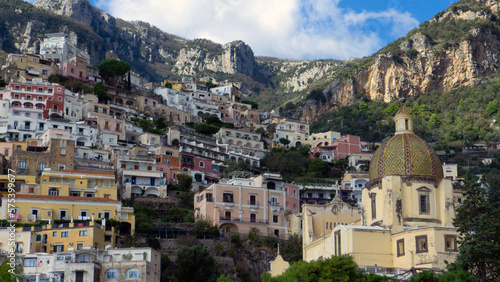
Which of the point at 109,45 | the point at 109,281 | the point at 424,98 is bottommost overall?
the point at 109,281

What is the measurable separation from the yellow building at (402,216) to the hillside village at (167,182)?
3.1 inches

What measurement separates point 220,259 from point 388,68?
239ft

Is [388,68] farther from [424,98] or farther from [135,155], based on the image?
[135,155]

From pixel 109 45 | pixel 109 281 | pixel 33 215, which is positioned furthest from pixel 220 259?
pixel 109 45

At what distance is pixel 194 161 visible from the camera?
78.1 meters

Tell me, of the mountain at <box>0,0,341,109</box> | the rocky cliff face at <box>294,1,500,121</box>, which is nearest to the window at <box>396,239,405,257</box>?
the rocky cliff face at <box>294,1,500,121</box>

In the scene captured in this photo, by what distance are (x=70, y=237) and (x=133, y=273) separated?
21.8 feet

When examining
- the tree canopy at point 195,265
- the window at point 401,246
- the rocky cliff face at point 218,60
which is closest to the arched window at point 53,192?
the tree canopy at point 195,265

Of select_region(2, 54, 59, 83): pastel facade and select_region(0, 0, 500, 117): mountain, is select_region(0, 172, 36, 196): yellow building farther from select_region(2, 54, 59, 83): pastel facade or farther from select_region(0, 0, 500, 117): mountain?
select_region(0, 0, 500, 117): mountain

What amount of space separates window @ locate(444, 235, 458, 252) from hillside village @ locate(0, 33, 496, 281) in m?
0.08

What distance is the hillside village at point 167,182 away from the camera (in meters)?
45.4

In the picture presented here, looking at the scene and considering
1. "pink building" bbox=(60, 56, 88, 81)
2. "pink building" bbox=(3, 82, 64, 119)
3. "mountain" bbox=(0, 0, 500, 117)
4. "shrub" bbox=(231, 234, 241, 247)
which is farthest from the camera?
"mountain" bbox=(0, 0, 500, 117)

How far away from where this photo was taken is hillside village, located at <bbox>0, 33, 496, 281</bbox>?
45406 mm

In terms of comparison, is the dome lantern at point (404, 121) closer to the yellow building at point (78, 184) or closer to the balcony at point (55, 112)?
the yellow building at point (78, 184)
